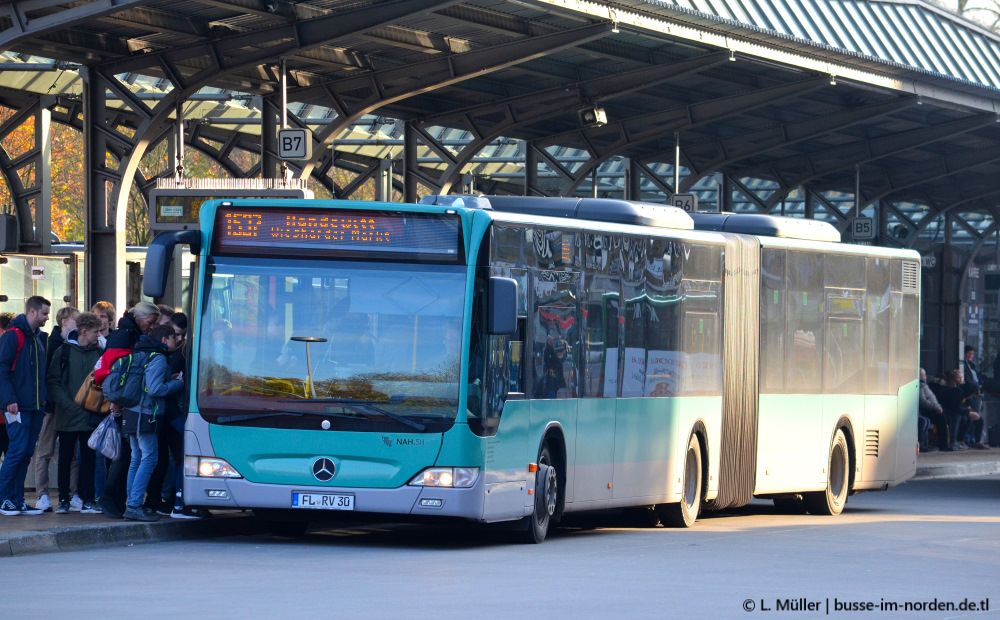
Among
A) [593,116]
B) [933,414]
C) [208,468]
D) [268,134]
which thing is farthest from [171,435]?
[933,414]

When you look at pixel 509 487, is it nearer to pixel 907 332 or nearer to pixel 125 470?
pixel 125 470

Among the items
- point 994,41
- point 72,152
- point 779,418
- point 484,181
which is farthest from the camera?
point 72,152

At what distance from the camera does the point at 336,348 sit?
1285 cm

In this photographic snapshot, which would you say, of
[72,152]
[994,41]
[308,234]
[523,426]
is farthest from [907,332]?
[72,152]

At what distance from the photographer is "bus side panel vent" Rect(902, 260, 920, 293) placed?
2091cm

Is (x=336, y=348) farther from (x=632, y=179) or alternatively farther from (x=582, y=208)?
(x=632, y=179)

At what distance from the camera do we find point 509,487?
13.2 meters

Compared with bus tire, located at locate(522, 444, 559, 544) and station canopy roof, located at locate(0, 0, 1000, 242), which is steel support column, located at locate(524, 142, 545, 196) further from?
bus tire, located at locate(522, 444, 559, 544)

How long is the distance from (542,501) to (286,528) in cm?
218

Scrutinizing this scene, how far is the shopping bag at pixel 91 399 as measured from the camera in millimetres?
14156

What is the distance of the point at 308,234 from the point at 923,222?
104 feet

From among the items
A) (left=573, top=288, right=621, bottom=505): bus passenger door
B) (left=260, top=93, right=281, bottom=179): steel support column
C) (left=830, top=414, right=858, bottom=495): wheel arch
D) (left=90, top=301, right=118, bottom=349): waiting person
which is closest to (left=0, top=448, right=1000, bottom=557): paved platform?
(left=90, top=301, right=118, bottom=349): waiting person

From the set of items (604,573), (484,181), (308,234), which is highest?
(484,181)

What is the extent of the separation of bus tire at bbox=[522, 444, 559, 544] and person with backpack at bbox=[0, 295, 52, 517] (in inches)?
158
